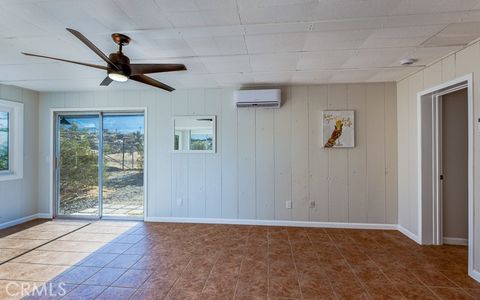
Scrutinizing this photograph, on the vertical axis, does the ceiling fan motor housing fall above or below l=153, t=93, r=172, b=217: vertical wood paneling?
above

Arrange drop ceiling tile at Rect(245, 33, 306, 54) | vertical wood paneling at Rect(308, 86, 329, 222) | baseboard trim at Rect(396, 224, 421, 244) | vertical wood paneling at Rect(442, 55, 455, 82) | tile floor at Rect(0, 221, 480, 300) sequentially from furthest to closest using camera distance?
1. vertical wood paneling at Rect(308, 86, 329, 222)
2. baseboard trim at Rect(396, 224, 421, 244)
3. vertical wood paneling at Rect(442, 55, 455, 82)
4. drop ceiling tile at Rect(245, 33, 306, 54)
5. tile floor at Rect(0, 221, 480, 300)

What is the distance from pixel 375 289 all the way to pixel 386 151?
7.99 ft

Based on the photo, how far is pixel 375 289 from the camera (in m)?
2.29

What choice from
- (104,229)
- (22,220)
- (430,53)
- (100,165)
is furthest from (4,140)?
(430,53)

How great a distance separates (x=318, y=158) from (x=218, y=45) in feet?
8.38

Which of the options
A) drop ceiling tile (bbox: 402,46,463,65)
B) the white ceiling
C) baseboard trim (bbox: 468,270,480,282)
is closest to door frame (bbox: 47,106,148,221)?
the white ceiling

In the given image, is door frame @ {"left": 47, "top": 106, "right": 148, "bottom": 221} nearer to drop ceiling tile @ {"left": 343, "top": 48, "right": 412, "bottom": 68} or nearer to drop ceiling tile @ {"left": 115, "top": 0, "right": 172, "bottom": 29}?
drop ceiling tile @ {"left": 115, "top": 0, "right": 172, "bottom": 29}

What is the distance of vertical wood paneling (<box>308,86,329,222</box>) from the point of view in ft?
13.4

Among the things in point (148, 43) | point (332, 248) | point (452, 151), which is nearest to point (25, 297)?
point (148, 43)

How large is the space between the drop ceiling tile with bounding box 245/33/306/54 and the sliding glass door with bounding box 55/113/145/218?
286 centimetres

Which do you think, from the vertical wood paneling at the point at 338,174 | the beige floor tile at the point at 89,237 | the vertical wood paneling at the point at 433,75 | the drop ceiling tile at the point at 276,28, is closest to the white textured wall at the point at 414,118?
the vertical wood paneling at the point at 433,75

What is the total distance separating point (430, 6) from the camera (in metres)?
1.86

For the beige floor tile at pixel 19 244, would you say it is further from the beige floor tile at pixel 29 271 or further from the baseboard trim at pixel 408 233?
the baseboard trim at pixel 408 233

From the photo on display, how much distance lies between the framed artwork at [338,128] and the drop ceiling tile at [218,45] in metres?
2.03
